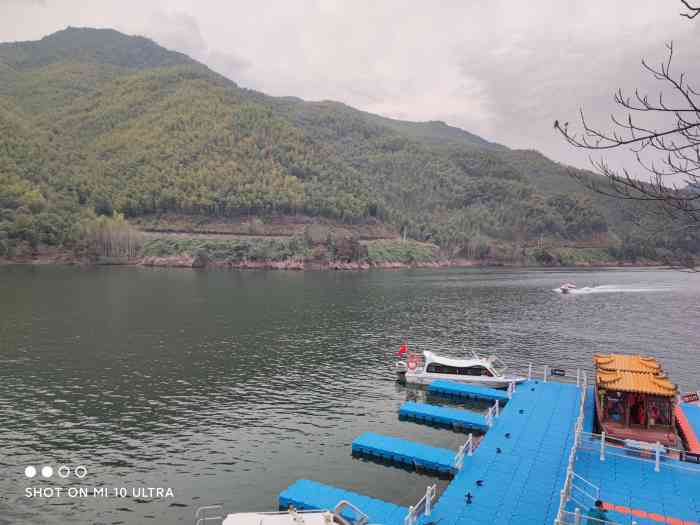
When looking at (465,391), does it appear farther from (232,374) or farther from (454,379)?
(232,374)

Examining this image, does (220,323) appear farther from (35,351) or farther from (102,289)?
(102,289)

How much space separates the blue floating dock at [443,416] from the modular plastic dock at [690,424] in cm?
1325

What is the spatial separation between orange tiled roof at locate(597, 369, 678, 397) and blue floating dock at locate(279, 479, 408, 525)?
1494cm

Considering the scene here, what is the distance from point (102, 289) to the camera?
122 m

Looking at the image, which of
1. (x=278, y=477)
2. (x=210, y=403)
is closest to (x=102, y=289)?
(x=210, y=403)

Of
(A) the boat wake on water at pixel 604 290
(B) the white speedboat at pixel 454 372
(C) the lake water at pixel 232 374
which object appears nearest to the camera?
(C) the lake water at pixel 232 374

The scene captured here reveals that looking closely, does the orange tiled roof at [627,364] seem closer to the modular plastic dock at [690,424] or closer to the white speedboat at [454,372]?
the modular plastic dock at [690,424]

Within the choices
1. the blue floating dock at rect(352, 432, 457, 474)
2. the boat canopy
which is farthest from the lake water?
the boat canopy

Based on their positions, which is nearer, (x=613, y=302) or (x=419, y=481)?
(x=419, y=481)

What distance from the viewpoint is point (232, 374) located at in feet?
179

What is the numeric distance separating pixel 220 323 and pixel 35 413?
4270 cm

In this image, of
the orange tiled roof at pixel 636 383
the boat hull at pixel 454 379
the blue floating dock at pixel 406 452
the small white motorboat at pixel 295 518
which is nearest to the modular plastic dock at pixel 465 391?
the boat hull at pixel 454 379

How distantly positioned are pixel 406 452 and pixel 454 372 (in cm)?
2111

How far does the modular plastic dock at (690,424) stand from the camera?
1321 inches
